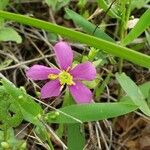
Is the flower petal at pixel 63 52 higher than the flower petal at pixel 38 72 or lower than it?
higher

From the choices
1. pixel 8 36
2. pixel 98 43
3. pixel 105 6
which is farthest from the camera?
pixel 8 36

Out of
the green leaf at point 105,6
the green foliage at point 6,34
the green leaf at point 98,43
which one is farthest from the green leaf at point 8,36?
the green leaf at point 98,43

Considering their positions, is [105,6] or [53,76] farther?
[105,6]

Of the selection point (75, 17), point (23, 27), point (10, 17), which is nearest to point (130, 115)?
point (75, 17)

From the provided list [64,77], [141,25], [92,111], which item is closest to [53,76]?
[64,77]

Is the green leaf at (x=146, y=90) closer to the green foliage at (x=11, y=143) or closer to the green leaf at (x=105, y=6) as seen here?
the green leaf at (x=105, y=6)

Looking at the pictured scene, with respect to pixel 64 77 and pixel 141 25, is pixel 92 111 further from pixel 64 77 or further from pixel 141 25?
pixel 141 25

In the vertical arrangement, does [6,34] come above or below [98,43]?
below

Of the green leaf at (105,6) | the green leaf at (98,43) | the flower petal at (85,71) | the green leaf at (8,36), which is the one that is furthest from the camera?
the green leaf at (8,36)
